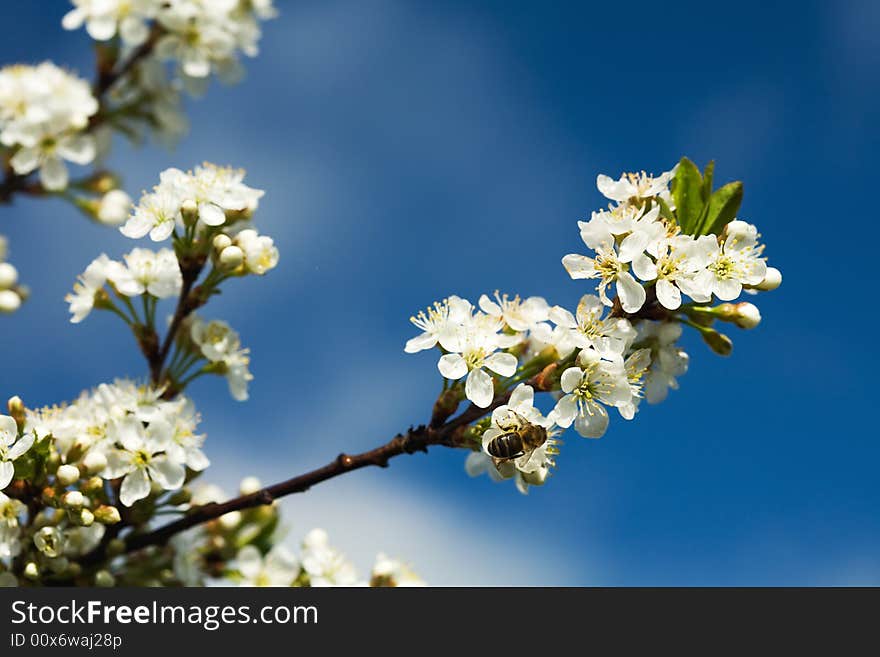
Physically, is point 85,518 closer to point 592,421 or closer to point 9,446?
point 9,446

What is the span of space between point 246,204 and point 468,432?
4.34ft

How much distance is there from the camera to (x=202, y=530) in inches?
151

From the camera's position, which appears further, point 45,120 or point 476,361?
point 45,120

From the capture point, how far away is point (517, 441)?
2.57 meters

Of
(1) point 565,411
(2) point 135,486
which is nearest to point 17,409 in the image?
(2) point 135,486

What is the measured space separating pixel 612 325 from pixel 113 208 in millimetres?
1981

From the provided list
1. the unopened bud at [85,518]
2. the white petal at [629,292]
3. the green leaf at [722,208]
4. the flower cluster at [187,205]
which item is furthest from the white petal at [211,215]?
the green leaf at [722,208]

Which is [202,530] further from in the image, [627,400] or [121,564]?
[627,400]

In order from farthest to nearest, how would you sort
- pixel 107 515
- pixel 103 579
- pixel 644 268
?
pixel 103 579 → pixel 107 515 → pixel 644 268

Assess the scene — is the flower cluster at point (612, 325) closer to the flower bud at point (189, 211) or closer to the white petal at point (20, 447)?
the flower bud at point (189, 211)

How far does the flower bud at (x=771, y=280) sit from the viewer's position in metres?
2.76

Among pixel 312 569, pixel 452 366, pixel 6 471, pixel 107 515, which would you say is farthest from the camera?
pixel 312 569

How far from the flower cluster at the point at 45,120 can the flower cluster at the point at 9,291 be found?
0.37 metres
